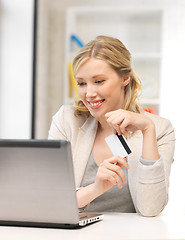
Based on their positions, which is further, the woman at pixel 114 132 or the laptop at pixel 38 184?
the woman at pixel 114 132

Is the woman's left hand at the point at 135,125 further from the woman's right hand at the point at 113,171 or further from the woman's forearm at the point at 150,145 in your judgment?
the woman's right hand at the point at 113,171

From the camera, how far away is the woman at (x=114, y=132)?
5.17 ft

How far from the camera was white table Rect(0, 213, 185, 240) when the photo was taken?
3.92ft

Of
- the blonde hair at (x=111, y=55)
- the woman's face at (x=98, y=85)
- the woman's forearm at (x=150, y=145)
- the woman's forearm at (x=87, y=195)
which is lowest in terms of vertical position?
the woman's forearm at (x=87, y=195)

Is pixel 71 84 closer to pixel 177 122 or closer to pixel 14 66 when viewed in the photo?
pixel 14 66

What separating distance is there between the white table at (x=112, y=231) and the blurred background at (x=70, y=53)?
2.19m

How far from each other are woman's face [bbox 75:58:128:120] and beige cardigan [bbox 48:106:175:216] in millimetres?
154

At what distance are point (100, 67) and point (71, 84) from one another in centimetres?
227

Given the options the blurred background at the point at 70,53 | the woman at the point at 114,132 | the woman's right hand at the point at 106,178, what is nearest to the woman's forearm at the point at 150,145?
the woman at the point at 114,132

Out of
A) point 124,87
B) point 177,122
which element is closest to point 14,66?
point 177,122

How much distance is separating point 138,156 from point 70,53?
240cm

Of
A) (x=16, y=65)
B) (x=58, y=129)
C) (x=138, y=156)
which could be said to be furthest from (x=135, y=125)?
(x=16, y=65)

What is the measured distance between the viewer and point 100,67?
1.78 meters

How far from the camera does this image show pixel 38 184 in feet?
4.06
